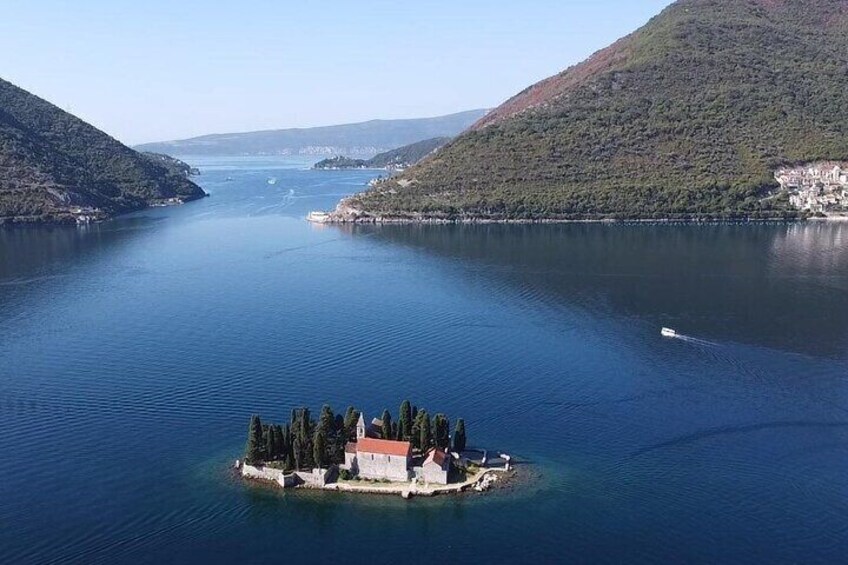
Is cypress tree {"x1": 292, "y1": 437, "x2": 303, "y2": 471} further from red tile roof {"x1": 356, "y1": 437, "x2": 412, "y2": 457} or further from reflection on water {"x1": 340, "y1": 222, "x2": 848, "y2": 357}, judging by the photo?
reflection on water {"x1": 340, "y1": 222, "x2": 848, "y2": 357}

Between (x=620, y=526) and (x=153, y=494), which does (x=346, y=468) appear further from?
(x=620, y=526)

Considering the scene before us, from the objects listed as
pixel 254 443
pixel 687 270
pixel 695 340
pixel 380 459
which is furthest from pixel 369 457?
pixel 687 270

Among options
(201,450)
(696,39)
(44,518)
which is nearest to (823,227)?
(696,39)

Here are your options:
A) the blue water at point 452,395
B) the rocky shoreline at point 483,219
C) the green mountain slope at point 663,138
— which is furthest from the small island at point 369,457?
the green mountain slope at point 663,138

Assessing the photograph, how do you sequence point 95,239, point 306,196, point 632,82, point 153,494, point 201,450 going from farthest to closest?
point 306,196 → point 632,82 → point 95,239 → point 201,450 → point 153,494

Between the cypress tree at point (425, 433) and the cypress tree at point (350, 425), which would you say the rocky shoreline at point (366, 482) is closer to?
the cypress tree at point (350, 425)

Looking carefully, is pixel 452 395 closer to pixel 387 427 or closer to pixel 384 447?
pixel 387 427

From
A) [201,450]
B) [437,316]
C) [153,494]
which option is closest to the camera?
[153,494]
